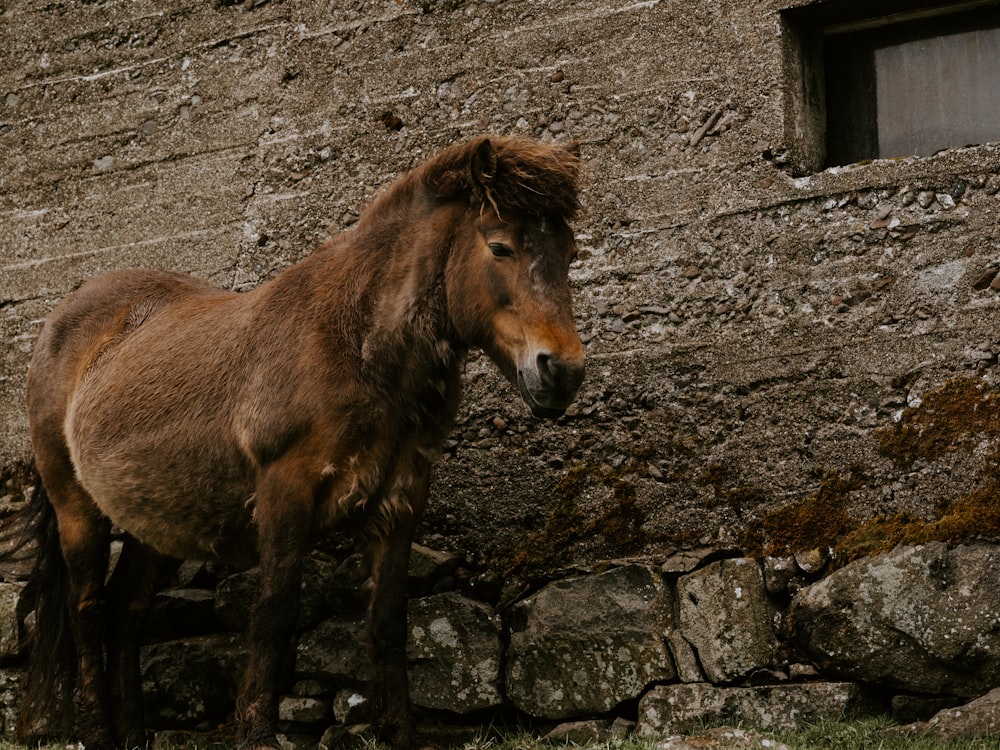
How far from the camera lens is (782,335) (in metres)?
5.21

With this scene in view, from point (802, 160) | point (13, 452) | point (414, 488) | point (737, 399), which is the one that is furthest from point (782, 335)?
point (13, 452)

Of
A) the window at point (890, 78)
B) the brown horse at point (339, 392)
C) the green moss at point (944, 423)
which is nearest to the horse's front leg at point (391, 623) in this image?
the brown horse at point (339, 392)

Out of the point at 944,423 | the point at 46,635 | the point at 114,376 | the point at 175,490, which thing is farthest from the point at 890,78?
the point at 46,635

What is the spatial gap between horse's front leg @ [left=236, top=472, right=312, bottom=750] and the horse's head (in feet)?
2.83

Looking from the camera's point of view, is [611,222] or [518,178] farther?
[611,222]

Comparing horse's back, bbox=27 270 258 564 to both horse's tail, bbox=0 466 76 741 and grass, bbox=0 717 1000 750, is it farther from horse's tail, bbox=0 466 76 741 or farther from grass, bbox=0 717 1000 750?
grass, bbox=0 717 1000 750

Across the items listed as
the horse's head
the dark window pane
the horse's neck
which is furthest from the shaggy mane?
the dark window pane

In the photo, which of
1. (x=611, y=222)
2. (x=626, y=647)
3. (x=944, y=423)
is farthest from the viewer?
(x=611, y=222)

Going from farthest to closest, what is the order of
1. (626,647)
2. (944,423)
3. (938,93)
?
(938,93) → (626,647) → (944,423)

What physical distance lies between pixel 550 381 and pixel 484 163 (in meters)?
0.86

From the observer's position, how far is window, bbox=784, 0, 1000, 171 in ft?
17.3

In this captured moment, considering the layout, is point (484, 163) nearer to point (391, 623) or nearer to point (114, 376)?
point (391, 623)

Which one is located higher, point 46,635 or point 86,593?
point 86,593

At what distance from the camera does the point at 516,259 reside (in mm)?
4445
